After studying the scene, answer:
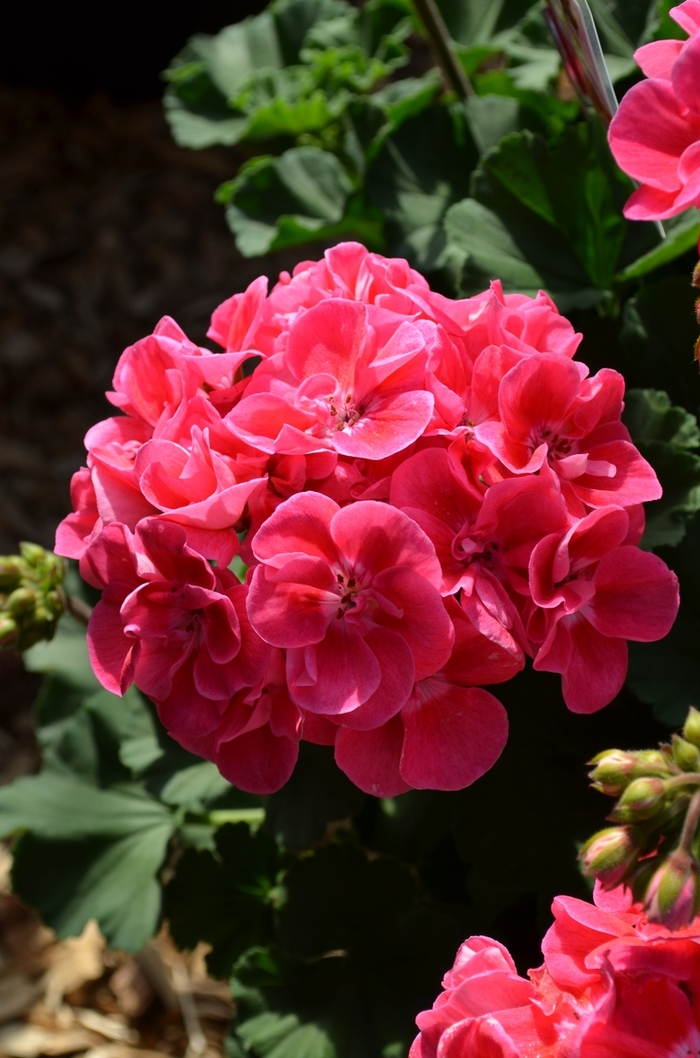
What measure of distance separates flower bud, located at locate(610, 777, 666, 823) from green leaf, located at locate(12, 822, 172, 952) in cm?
101

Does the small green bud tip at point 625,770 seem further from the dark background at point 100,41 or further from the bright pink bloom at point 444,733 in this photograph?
the dark background at point 100,41

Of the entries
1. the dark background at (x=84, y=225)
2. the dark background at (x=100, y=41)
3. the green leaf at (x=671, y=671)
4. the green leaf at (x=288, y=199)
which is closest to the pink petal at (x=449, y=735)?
the green leaf at (x=671, y=671)

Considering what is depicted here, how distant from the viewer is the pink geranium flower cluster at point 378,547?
0.86 meters

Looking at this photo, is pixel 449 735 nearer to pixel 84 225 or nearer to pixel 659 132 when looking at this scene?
pixel 659 132

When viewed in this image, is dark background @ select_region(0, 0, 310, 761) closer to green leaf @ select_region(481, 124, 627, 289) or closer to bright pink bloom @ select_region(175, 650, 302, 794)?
green leaf @ select_region(481, 124, 627, 289)

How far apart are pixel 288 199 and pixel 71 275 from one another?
1.79m

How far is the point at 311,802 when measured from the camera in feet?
4.36

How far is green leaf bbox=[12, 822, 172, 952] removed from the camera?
5.10 feet

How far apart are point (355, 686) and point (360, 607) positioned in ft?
0.23

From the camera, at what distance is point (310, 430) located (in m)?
0.94

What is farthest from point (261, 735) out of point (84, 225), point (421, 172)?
point (84, 225)

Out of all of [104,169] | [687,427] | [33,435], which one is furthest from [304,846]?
[104,169]

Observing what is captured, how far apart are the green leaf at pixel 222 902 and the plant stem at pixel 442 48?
4.32 feet

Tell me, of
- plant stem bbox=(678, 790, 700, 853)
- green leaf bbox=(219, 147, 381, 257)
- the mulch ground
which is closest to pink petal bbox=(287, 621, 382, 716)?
plant stem bbox=(678, 790, 700, 853)
